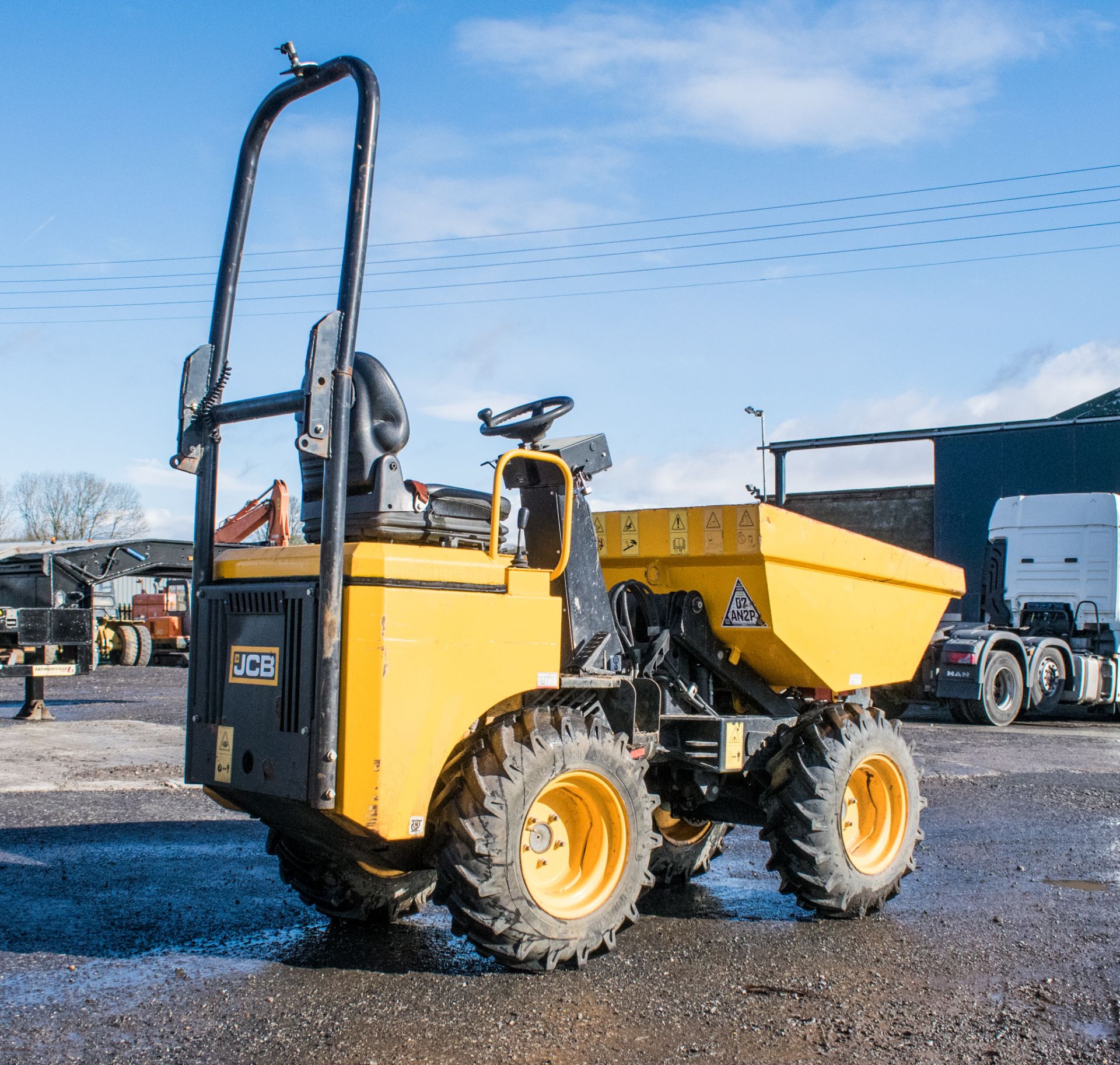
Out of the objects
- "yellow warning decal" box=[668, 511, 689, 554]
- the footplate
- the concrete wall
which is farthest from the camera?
the concrete wall

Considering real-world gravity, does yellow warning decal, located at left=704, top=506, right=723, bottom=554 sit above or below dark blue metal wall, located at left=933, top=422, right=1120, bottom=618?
below

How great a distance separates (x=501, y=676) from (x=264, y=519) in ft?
40.1

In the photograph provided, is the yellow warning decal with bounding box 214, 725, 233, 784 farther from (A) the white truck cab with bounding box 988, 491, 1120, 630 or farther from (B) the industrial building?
(B) the industrial building

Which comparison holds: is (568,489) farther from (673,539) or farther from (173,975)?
(173,975)

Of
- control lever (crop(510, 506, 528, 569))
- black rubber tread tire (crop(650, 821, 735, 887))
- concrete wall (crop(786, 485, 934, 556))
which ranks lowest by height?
black rubber tread tire (crop(650, 821, 735, 887))

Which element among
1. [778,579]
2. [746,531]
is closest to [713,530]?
[746,531]

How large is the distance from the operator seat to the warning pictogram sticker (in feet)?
4.93

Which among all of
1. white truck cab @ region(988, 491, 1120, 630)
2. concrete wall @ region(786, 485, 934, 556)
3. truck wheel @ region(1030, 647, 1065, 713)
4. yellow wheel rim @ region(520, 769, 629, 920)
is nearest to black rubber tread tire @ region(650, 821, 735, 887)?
yellow wheel rim @ region(520, 769, 629, 920)

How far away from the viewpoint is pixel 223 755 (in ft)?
15.0

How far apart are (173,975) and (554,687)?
1.84 m

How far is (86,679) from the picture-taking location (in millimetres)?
23172

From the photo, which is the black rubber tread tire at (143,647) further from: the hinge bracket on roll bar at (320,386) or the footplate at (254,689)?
the hinge bracket on roll bar at (320,386)

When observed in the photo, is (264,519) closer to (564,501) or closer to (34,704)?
(34,704)

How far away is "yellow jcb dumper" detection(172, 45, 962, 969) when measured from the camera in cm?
418
